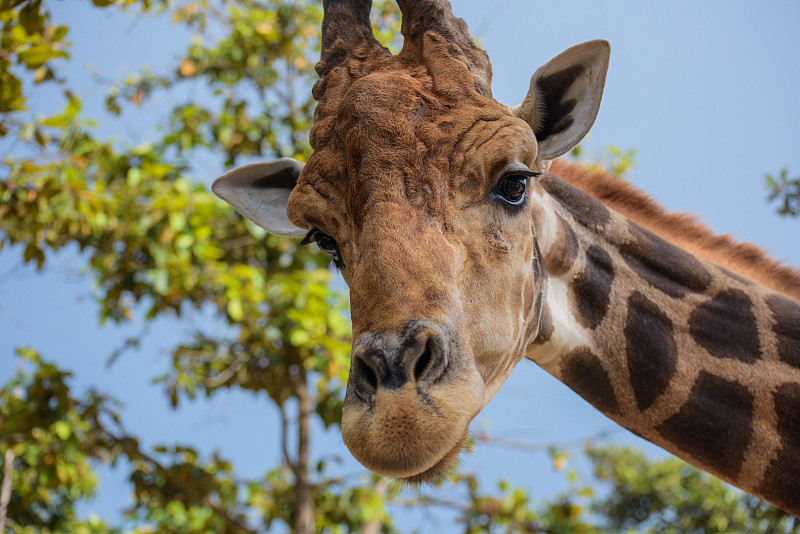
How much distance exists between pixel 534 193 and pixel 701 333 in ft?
3.03

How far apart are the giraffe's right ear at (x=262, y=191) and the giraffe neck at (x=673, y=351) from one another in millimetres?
1172

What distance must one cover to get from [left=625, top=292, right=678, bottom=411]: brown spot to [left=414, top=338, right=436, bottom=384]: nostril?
1.24 metres

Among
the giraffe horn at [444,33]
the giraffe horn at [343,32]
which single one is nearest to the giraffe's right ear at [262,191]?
the giraffe horn at [343,32]

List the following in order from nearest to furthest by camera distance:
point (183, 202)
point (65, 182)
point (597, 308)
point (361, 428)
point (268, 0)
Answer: point (361, 428) → point (597, 308) → point (65, 182) → point (183, 202) → point (268, 0)

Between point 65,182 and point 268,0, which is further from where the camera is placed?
point 268,0

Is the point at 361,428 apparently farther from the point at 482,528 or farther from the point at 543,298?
the point at 482,528

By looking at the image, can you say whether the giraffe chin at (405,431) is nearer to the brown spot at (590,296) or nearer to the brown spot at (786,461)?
the brown spot at (590,296)

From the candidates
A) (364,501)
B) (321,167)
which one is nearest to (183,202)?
(364,501)

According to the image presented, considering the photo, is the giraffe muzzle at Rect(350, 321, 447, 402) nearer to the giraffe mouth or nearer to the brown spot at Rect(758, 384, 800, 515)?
the giraffe mouth

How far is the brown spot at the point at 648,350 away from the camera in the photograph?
2.87 m

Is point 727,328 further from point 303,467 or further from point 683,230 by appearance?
point 303,467

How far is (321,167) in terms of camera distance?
2.48 metres

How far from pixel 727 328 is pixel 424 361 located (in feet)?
5.47

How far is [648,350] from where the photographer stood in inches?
114
